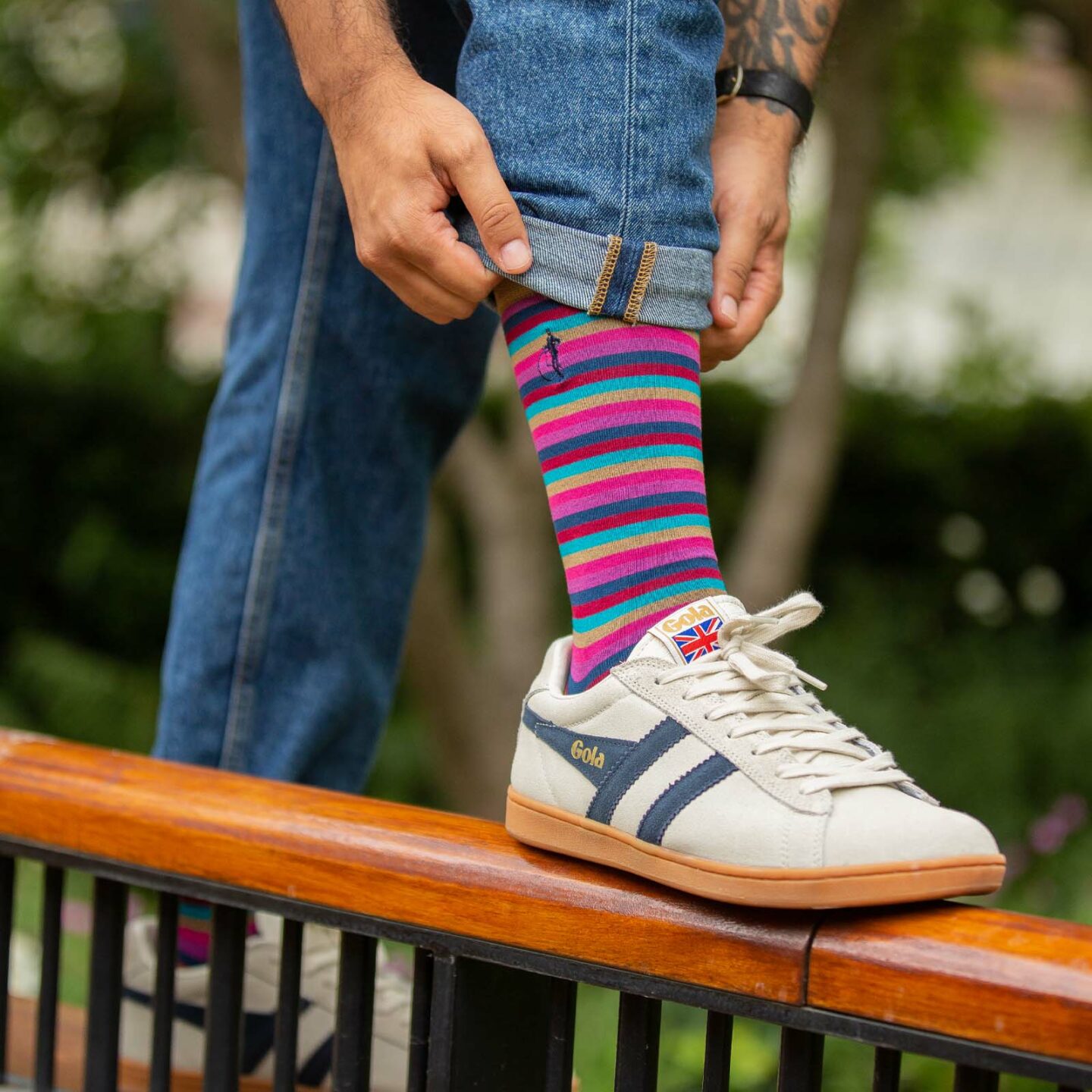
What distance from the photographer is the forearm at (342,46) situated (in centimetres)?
80

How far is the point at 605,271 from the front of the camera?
0.75 meters

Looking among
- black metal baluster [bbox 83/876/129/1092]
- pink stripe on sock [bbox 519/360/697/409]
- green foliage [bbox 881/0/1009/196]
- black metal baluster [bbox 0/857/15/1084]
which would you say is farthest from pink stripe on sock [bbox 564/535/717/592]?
green foliage [bbox 881/0/1009/196]

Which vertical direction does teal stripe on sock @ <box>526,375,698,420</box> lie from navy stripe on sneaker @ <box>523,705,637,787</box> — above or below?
above

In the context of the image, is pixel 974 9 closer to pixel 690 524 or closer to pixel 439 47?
pixel 439 47

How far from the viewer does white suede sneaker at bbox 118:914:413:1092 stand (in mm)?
→ 974

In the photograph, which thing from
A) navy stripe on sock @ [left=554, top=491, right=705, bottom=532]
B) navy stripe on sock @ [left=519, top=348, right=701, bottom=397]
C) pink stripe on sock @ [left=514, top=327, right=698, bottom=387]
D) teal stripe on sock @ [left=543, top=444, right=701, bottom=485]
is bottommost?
navy stripe on sock @ [left=554, top=491, right=705, bottom=532]

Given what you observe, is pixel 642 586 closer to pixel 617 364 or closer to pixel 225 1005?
pixel 617 364

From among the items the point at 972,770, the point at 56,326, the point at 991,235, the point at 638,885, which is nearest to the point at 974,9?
the point at 972,770

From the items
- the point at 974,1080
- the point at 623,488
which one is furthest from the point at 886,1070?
the point at 623,488

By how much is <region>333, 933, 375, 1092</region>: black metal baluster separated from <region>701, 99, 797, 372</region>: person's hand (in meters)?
0.47

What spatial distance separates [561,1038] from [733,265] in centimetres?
53

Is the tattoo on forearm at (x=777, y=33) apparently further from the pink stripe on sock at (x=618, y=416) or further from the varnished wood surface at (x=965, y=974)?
the varnished wood surface at (x=965, y=974)

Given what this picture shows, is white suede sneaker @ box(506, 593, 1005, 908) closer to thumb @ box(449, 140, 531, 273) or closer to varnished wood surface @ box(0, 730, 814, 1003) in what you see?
varnished wood surface @ box(0, 730, 814, 1003)

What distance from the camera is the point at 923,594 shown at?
487 centimetres
